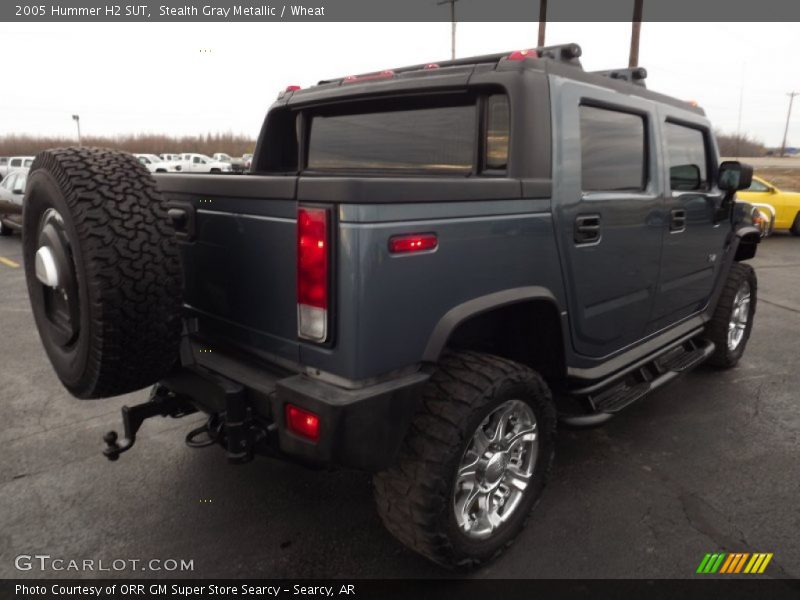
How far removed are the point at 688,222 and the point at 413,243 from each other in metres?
2.46

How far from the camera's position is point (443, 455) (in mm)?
2166

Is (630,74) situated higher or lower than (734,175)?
higher

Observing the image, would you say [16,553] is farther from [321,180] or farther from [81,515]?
[321,180]

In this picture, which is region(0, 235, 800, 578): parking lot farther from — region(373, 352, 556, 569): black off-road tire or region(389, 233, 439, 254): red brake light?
region(389, 233, 439, 254): red brake light

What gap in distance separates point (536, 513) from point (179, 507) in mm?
1779

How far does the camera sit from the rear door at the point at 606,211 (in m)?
2.65

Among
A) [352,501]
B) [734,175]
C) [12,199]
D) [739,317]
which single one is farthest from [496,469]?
[12,199]

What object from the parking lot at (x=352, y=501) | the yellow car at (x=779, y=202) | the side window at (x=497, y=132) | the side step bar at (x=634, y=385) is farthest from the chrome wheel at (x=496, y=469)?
the yellow car at (x=779, y=202)

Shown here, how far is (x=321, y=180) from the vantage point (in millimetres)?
1896

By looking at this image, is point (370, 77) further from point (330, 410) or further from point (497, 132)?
point (330, 410)

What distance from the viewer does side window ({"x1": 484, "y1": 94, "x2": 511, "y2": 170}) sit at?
2639mm

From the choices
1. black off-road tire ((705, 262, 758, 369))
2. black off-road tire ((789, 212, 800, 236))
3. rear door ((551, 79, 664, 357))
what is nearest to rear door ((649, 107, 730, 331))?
rear door ((551, 79, 664, 357))

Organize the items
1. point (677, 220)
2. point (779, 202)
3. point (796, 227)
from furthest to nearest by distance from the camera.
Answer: point (796, 227), point (779, 202), point (677, 220)

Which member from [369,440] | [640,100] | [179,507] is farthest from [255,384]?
[640,100]
